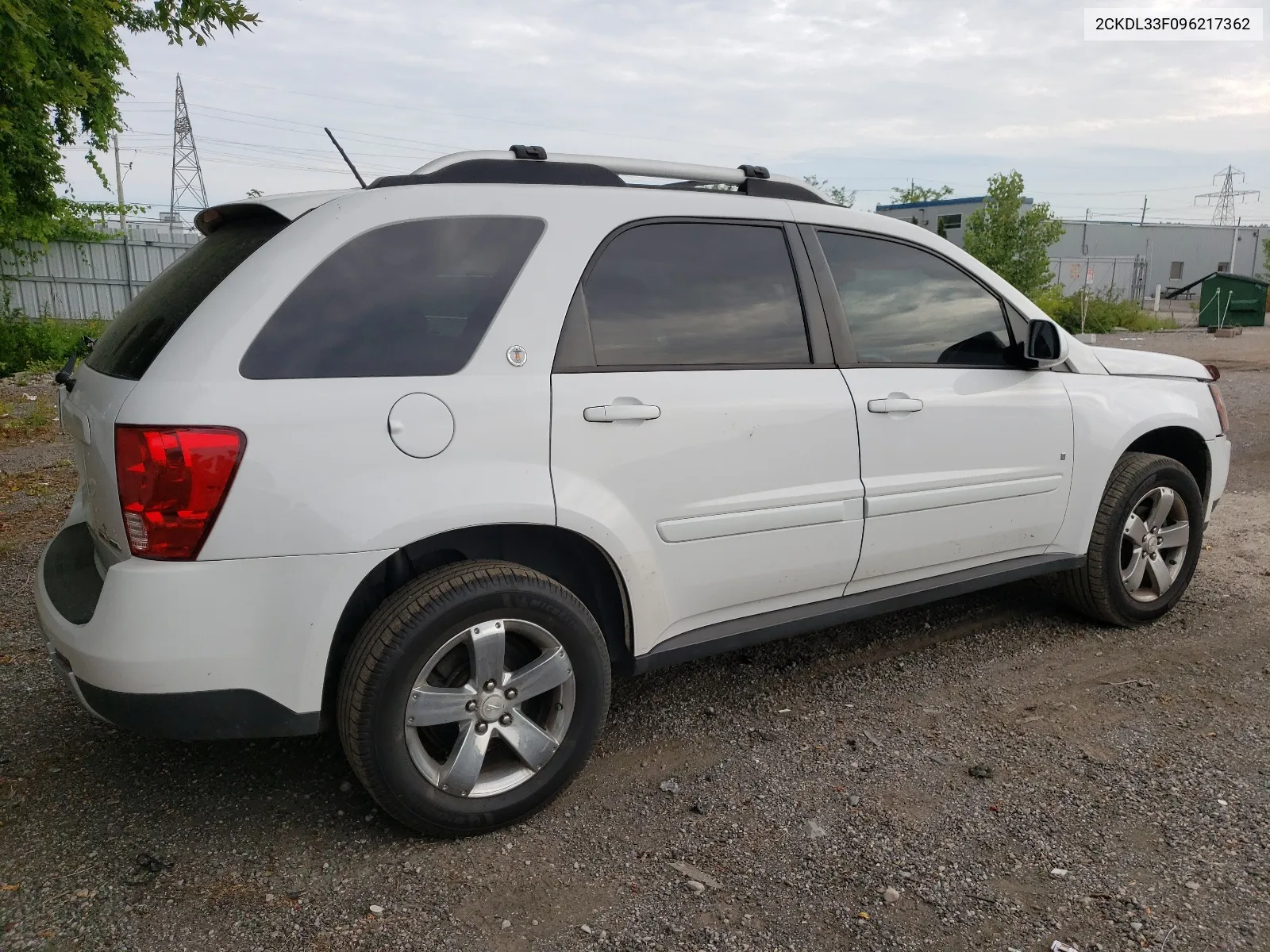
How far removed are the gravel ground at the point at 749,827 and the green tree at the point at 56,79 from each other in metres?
3.83

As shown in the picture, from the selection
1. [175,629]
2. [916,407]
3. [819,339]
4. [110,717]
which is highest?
[819,339]

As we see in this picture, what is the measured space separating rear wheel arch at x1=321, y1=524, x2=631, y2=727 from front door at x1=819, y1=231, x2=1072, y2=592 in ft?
3.14

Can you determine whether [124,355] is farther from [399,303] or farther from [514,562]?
[514,562]

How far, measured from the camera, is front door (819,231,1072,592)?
11.1 ft

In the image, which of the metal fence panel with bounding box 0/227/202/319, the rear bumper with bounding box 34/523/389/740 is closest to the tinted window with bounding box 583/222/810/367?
the rear bumper with bounding box 34/523/389/740

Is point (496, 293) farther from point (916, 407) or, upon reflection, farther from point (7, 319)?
point (7, 319)

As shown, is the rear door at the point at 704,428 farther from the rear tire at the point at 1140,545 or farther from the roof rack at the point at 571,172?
the rear tire at the point at 1140,545

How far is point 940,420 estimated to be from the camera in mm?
3488

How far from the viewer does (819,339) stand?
3303mm

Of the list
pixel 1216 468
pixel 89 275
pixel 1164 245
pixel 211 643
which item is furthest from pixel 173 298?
pixel 1164 245

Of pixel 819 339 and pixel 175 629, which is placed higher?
pixel 819 339

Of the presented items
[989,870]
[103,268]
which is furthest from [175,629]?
[103,268]

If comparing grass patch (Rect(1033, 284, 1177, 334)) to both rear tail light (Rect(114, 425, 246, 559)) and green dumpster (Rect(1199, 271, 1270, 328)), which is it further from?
rear tail light (Rect(114, 425, 246, 559))

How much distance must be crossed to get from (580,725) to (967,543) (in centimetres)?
176
